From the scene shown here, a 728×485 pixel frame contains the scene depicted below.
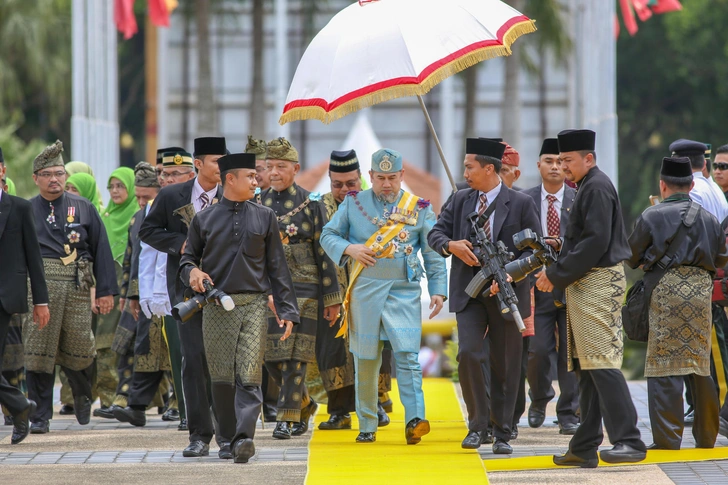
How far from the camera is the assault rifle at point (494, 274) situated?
837 cm

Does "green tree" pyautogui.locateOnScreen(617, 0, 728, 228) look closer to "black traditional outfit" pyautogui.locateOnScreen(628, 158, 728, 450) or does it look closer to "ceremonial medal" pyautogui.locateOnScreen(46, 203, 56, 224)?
"ceremonial medal" pyautogui.locateOnScreen(46, 203, 56, 224)

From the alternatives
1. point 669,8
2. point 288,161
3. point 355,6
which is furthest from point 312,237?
point 669,8

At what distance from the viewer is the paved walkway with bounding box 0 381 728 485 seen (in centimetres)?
743

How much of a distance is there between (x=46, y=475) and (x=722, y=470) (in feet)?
13.5

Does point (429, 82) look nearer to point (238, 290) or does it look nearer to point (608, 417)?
point (238, 290)

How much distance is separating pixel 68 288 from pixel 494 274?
397 centimetres

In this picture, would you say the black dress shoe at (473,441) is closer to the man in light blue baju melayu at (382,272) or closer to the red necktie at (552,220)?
the man in light blue baju melayu at (382,272)

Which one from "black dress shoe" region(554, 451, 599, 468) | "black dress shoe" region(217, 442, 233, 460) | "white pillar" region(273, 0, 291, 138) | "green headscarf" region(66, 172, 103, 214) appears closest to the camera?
"black dress shoe" region(554, 451, 599, 468)

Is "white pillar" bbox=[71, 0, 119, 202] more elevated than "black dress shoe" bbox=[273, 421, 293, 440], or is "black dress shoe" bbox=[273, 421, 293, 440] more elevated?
"white pillar" bbox=[71, 0, 119, 202]

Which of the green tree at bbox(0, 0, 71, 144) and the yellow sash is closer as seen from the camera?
the yellow sash

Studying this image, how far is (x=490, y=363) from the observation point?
888cm

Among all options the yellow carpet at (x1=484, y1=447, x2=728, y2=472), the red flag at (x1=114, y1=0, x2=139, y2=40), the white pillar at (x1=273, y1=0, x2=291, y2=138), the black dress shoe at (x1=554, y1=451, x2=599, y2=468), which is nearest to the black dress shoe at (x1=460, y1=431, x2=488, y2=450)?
the yellow carpet at (x1=484, y1=447, x2=728, y2=472)

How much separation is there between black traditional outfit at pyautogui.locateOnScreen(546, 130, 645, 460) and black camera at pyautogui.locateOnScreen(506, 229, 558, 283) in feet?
0.73

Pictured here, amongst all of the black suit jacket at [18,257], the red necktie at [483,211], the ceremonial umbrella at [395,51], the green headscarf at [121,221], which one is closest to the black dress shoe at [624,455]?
the red necktie at [483,211]
